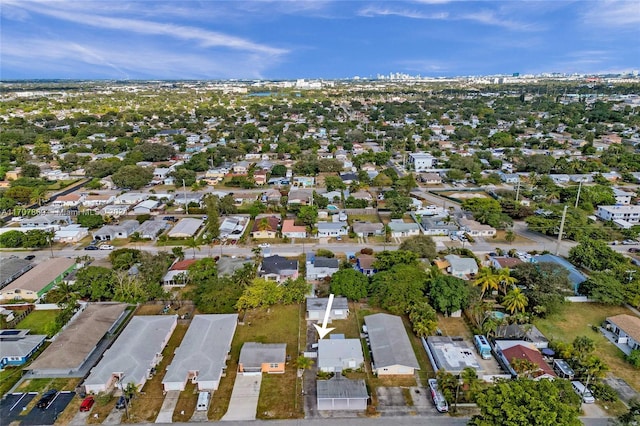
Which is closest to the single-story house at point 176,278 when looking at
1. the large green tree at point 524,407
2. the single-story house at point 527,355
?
the single-story house at point 527,355

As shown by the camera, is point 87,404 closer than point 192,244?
Yes

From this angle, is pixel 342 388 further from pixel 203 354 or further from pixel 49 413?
pixel 49 413

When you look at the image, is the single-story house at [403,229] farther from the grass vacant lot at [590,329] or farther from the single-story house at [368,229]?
the grass vacant lot at [590,329]

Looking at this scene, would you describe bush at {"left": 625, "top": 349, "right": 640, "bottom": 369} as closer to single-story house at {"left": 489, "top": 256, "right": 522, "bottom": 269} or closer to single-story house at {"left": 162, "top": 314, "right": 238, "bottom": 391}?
single-story house at {"left": 489, "top": 256, "right": 522, "bottom": 269}

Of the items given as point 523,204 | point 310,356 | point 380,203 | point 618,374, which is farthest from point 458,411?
point 523,204

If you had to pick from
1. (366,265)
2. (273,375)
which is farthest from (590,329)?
(273,375)

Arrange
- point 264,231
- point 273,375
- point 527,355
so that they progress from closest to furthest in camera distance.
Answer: point 527,355
point 273,375
point 264,231

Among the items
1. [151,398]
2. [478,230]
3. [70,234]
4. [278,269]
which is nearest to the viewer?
[151,398]
